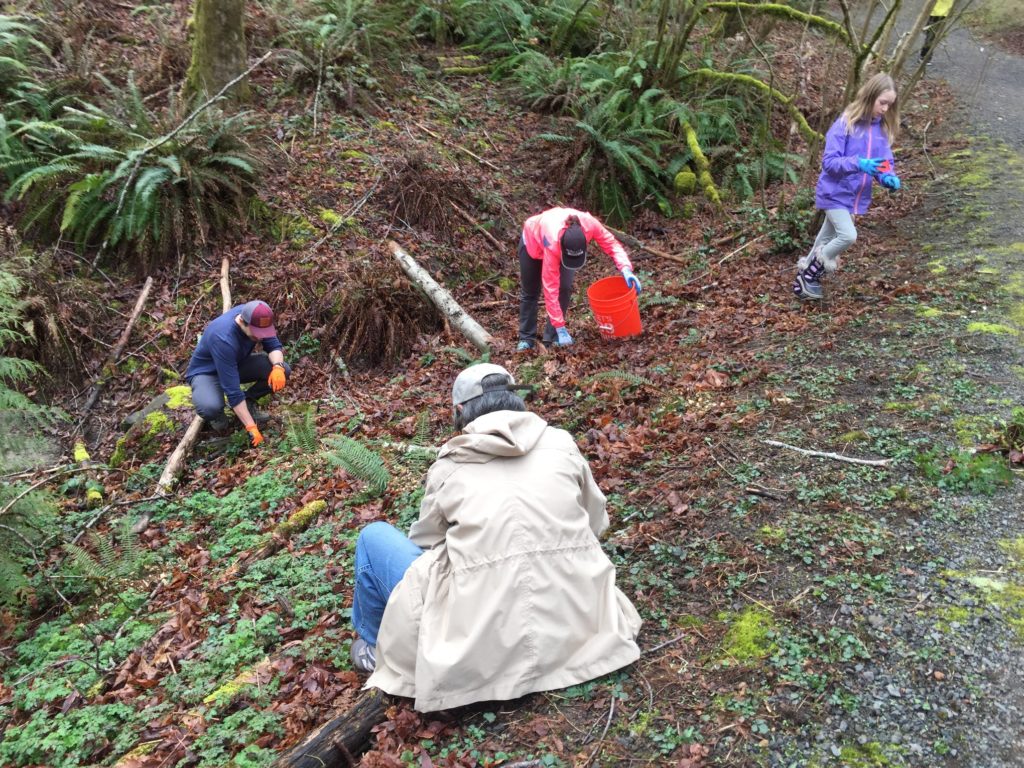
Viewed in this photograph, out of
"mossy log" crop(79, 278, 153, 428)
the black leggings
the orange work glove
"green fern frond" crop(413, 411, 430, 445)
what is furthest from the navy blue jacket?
the black leggings

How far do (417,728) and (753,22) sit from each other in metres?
14.9

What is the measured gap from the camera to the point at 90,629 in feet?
14.5

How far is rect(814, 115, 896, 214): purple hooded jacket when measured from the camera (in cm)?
585

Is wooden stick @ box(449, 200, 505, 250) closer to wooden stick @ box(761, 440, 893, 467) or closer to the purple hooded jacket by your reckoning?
the purple hooded jacket

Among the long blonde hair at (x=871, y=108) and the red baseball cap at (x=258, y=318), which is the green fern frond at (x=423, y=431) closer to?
the red baseball cap at (x=258, y=318)

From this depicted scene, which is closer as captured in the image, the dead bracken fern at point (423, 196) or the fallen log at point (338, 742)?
the fallen log at point (338, 742)

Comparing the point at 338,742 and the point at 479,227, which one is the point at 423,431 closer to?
the point at 338,742

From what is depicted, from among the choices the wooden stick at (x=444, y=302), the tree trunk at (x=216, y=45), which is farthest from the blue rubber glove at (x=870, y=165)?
the tree trunk at (x=216, y=45)

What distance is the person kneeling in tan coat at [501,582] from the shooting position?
2631 millimetres

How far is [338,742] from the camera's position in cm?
306

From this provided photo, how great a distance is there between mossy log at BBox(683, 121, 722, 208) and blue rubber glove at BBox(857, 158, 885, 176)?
3913mm

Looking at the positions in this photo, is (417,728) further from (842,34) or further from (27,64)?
(27,64)

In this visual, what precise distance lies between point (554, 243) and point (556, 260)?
207 mm

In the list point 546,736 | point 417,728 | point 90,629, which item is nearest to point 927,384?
point 546,736
